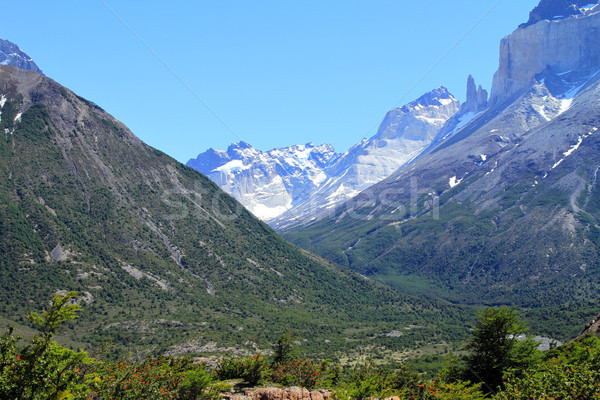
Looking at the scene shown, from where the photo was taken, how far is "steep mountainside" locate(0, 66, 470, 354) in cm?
9431

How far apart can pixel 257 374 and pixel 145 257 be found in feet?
337

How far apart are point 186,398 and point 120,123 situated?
16885 cm

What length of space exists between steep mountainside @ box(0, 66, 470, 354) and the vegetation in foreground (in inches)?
Answer: 2239

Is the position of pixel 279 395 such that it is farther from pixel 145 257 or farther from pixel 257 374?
pixel 145 257

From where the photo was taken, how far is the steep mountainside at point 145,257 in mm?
94312

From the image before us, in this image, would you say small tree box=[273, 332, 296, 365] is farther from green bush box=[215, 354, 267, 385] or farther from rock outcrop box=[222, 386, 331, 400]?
rock outcrop box=[222, 386, 331, 400]

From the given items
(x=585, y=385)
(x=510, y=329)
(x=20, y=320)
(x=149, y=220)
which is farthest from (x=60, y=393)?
(x=149, y=220)

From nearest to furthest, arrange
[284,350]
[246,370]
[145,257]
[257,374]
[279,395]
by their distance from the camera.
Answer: [279,395], [257,374], [246,370], [284,350], [145,257]

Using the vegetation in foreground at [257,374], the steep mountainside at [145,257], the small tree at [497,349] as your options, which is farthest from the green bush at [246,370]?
the steep mountainside at [145,257]

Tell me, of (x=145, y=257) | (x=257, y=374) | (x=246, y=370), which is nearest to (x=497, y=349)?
(x=257, y=374)

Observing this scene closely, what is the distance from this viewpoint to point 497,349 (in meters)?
35.7

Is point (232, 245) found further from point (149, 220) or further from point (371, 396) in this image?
point (371, 396)

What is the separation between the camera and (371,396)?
25312 mm

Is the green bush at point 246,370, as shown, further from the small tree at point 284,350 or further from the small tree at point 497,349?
the small tree at point 497,349
